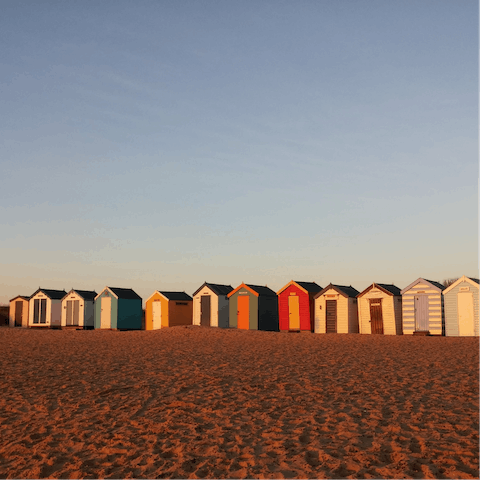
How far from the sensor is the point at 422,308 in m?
32.3

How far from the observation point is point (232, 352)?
→ 2153 centimetres

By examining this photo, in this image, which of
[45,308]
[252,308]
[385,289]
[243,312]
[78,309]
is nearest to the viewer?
[385,289]

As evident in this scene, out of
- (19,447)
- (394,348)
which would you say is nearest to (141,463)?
(19,447)

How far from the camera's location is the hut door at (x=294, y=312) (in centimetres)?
3709

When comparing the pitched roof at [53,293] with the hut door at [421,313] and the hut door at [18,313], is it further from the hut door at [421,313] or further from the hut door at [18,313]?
the hut door at [421,313]

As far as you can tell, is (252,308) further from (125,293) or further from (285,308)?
(125,293)

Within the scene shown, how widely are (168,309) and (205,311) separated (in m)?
3.42

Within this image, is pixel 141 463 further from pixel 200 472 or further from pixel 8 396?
pixel 8 396

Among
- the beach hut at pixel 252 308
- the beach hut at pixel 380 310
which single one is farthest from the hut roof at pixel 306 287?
the beach hut at pixel 380 310

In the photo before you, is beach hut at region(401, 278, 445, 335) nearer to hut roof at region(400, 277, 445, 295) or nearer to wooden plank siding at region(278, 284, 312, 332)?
hut roof at region(400, 277, 445, 295)

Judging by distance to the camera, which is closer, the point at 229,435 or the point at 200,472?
the point at 200,472

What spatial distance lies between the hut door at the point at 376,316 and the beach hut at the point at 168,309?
1583cm

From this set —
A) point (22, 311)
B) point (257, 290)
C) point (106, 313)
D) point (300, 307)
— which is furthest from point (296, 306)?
point (22, 311)

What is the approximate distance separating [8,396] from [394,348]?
56.5 ft
